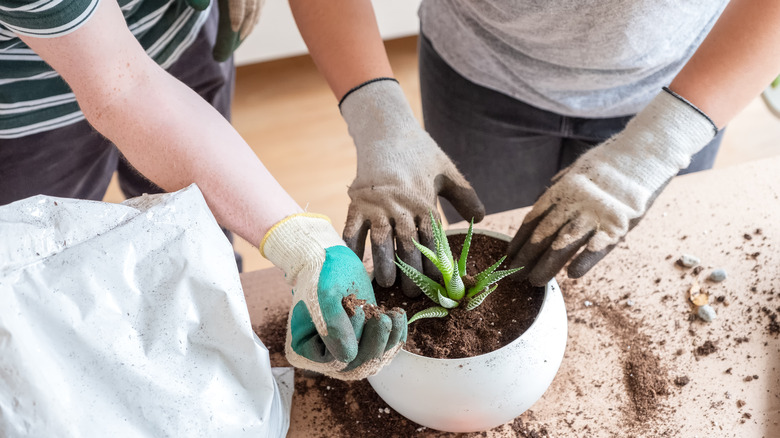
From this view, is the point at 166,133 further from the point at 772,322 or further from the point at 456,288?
the point at 772,322

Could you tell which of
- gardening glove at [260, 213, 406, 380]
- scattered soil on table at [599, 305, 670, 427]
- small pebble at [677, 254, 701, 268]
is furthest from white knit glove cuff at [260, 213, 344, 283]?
small pebble at [677, 254, 701, 268]

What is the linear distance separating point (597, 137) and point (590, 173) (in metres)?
0.26

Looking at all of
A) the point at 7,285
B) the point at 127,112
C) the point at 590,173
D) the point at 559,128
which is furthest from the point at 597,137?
the point at 7,285

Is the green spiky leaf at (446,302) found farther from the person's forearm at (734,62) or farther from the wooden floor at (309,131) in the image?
the wooden floor at (309,131)

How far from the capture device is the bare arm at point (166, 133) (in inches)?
26.3

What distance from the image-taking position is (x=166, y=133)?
0.70m

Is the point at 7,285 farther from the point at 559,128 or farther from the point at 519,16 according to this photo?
the point at 559,128

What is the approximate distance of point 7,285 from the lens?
48 centimetres

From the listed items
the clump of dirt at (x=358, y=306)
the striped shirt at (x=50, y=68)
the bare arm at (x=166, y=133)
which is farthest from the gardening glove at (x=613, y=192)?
the striped shirt at (x=50, y=68)

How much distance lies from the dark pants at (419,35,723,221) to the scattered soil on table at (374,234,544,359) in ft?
1.28

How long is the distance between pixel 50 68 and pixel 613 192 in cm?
86

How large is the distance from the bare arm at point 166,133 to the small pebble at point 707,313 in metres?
0.54

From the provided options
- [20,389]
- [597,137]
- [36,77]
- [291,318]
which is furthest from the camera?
[597,137]

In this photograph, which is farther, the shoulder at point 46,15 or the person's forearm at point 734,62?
the person's forearm at point 734,62
